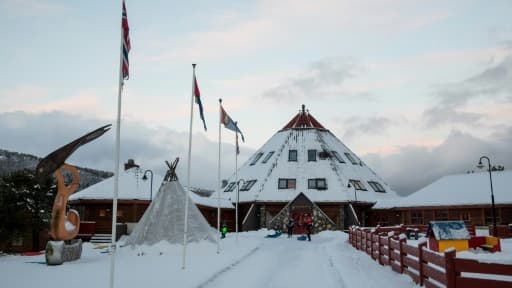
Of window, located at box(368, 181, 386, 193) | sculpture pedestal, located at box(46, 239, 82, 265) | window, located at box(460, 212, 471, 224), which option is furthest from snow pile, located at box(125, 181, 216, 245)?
window, located at box(368, 181, 386, 193)

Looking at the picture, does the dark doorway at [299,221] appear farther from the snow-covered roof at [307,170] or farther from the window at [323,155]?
the window at [323,155]

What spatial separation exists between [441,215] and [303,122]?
24.1m

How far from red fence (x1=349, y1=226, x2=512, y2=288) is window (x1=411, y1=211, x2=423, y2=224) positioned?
28.9m

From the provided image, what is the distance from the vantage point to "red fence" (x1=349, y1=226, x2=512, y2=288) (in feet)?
27.1

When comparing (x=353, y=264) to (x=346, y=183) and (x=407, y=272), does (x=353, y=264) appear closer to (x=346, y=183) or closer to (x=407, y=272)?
(x=407, y=272)

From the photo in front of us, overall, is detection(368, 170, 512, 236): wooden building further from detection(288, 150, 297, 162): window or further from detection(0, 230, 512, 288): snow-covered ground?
detection(0, 230, 512, 288): snow-covered ground

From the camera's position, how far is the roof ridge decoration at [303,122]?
2457 inches

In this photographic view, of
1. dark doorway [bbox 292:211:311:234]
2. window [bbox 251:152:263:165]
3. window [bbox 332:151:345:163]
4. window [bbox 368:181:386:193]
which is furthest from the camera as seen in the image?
window [bbox 251:152:263:165]

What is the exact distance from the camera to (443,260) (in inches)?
380

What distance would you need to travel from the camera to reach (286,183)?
168ft

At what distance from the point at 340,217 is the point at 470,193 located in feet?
43.1

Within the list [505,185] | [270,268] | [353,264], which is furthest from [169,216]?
[505,185]

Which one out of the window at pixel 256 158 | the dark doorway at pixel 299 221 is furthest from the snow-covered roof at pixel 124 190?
the window at pixel 256 158

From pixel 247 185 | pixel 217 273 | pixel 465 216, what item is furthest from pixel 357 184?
pixel 217 273
